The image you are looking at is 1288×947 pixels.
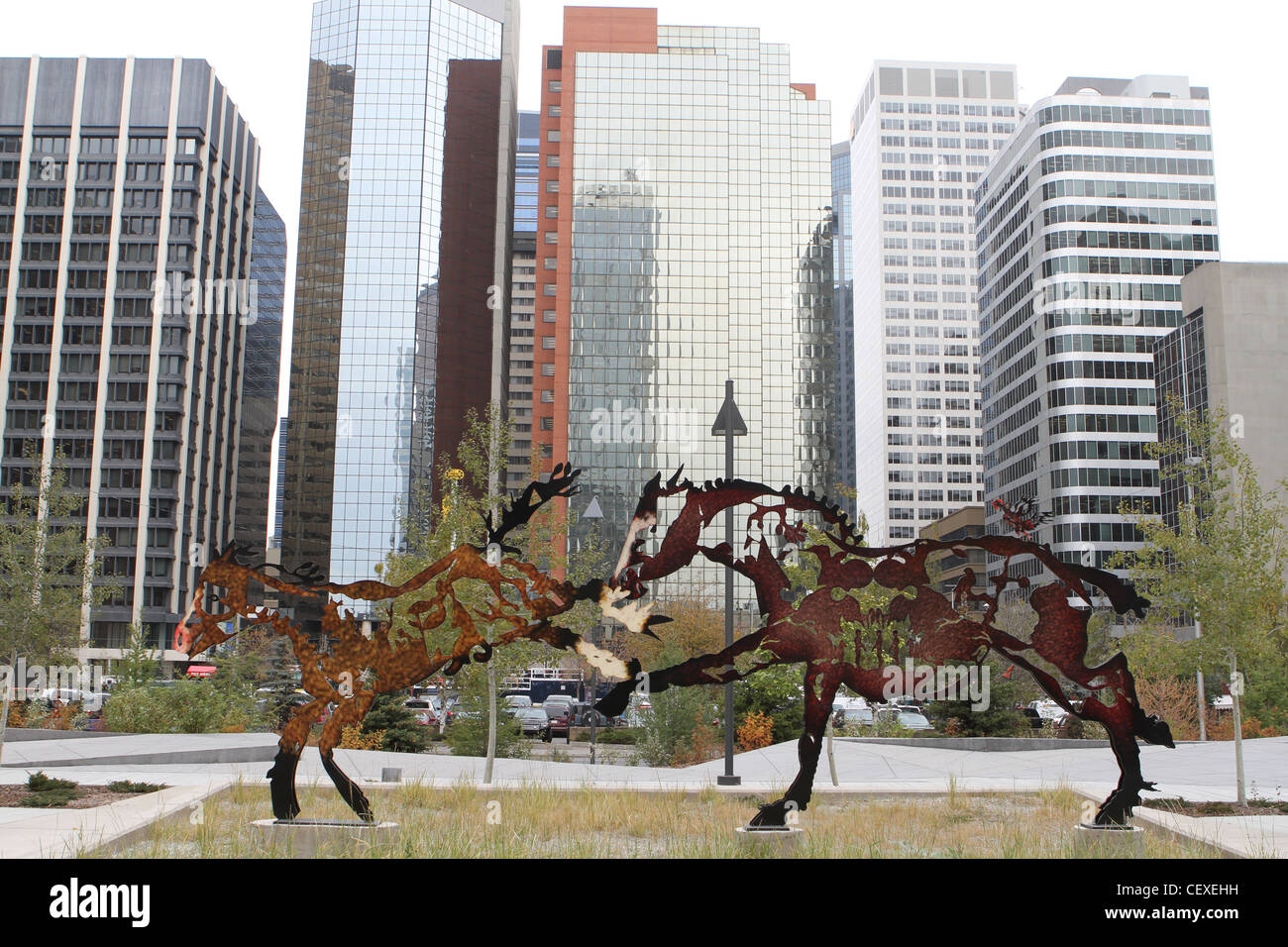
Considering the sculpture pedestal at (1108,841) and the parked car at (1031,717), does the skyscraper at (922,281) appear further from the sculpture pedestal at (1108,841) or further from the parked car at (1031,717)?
the sculpture pedestal at (1108,841)

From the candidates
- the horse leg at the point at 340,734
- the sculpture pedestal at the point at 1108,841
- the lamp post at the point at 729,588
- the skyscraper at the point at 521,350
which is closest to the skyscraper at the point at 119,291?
the skyscraper at the point at 521,350

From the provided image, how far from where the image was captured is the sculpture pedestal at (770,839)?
37.1 feet

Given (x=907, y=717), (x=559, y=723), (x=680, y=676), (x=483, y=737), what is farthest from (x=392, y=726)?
(x=680, y=676)

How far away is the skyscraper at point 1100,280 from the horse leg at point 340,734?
339ft

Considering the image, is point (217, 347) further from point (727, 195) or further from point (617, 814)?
point (617, 814)

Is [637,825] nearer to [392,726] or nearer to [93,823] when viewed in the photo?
[93,823]

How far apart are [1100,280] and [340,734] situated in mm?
A: 113103

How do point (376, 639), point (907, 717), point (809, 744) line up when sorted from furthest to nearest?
1. point (907, 717)
2. point (376, 639)
3. point (809, 744)

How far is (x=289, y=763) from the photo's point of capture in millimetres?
11883

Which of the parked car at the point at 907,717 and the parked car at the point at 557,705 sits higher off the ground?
the parked car at the point at 907,717

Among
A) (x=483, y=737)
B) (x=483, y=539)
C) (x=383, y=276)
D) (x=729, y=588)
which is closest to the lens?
(x=729, y=588)

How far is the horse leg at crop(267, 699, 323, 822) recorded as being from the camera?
11.8m

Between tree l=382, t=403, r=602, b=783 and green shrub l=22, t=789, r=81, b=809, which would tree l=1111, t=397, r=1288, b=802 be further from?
green shrub l=22, t=789, r=81, b=809

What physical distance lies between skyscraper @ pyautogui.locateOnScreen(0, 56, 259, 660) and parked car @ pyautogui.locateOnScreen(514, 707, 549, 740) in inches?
2847
